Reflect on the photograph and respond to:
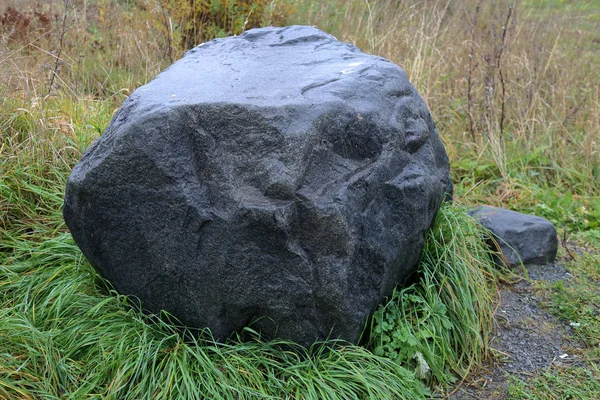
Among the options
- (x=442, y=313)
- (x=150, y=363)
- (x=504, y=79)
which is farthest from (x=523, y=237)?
(x=504, y=79)

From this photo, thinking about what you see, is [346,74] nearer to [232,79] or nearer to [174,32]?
[232,79]

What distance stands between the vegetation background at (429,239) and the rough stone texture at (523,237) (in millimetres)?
175

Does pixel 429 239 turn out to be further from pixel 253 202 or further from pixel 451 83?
pixel 451 83

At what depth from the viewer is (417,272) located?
3150 mm

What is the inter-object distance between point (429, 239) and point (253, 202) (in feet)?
3.92

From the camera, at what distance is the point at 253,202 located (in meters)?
2.41

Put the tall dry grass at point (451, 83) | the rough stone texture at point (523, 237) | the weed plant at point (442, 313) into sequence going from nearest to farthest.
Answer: the weed plant at point (442, 313), the rough stone texture at point (523, 237), the tall dry grass at point (451, 83)

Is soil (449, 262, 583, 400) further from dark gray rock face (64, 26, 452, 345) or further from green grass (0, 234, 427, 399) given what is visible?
dark gray rock face (64, 26, 452, 345)

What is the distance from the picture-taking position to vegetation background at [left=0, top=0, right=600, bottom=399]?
2.56 meters

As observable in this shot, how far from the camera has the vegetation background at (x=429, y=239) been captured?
2557mm

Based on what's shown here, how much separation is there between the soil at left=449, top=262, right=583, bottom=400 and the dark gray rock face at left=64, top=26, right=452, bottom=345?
72cm

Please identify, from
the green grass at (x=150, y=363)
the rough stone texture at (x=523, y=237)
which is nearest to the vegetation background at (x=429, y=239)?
the green grass at (x=150, y=363)

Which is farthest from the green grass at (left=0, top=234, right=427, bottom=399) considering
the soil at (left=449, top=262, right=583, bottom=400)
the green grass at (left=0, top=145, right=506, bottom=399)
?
the soil at (left=449, top=262, right=583, bottom=400)

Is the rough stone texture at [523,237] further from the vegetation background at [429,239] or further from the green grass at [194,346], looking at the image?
the green grass at [194,346]
